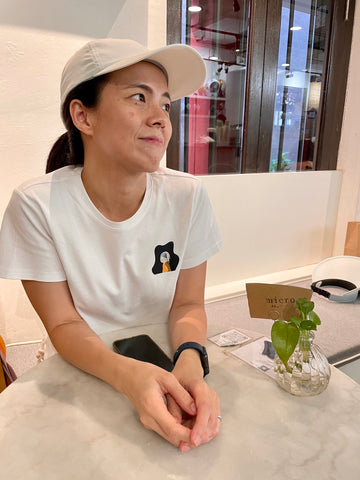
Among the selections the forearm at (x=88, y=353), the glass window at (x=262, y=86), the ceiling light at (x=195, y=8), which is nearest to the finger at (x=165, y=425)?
the forearm at (x=88, y=353)

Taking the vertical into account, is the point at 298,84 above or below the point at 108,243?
above

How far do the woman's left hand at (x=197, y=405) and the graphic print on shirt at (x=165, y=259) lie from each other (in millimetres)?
328

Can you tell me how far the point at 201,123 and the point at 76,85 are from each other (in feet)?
4.15

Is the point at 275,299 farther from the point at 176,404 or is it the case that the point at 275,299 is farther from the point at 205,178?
the point at 205,178

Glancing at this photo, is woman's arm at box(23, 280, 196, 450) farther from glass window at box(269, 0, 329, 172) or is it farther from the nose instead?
glass window at box(269, 0, 329, 172)

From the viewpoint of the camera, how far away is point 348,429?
0.61 m

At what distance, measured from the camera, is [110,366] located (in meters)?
0.71

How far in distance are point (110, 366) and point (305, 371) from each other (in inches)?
14.2

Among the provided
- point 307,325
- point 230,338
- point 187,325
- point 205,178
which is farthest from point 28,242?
point 205,178

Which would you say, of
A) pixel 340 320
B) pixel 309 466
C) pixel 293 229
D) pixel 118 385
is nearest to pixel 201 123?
pixel 293 229

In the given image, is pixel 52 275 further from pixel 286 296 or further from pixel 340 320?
pixel 340 320

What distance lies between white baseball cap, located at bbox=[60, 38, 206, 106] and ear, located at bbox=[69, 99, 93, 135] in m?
0.03

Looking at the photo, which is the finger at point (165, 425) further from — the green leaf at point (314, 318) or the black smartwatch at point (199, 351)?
the green leaf at point (314, 318)

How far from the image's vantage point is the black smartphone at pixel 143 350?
31.3 inches
